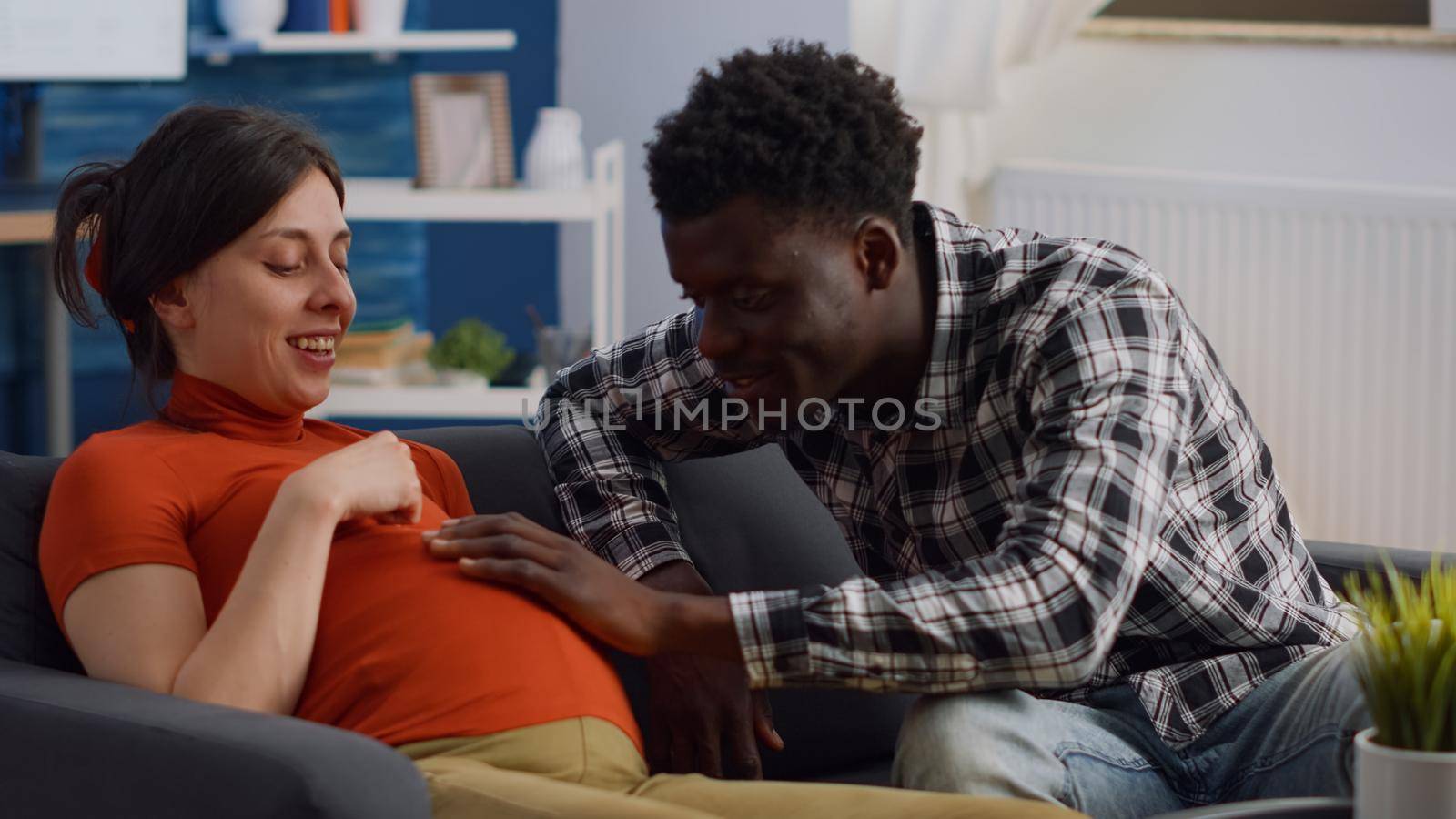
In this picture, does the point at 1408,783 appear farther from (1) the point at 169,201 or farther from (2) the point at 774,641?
(1) the point at 169,201

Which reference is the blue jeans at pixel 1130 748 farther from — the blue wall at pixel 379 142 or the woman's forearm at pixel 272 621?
the blue wall at pixel 379 142

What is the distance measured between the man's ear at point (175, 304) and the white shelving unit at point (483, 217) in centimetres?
189

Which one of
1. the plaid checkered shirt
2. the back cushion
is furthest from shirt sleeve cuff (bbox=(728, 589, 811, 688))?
the back cushion

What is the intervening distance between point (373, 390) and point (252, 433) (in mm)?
1952

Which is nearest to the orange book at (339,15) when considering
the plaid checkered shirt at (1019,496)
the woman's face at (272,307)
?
the plaid checkered shirt at (1019,496)

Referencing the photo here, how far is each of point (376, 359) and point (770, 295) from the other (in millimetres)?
2180

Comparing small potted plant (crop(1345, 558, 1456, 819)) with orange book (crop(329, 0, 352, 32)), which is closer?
small potted plant (crop(1345, 558, 1456, 819))

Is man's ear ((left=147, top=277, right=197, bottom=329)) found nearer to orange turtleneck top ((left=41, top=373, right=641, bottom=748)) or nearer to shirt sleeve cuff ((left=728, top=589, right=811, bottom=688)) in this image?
orange turtleneck top ((left=41, top=373, right=641, bottom=748))

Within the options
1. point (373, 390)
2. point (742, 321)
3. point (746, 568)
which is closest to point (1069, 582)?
point (742, 321)

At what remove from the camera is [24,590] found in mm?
1368

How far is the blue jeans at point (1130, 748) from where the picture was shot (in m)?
1.30

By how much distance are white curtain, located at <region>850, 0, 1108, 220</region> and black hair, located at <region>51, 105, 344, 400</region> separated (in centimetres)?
205

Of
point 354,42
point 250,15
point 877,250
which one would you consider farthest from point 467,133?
point 877,250

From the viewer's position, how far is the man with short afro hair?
1.26 meters
